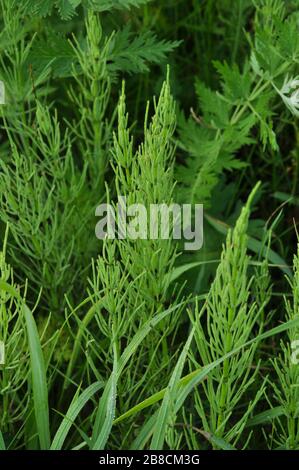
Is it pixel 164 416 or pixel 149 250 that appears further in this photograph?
pixel 149 250

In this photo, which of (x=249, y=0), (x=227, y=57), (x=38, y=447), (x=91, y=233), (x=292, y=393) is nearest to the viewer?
(x=292, y=393)

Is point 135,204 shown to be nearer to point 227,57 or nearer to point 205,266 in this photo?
point 205,266

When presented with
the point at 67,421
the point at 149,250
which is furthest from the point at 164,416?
the point at 149,250

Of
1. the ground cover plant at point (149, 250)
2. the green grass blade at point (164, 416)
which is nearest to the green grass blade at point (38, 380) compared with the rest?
the ground cover plant at point (149, 250)

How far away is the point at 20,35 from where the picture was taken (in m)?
1.91

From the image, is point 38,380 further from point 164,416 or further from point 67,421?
point 164,416

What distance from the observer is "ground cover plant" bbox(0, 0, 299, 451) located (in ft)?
5.06

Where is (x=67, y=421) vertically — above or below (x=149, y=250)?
below

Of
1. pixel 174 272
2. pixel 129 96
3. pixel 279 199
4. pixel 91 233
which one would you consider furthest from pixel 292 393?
pixel 129 96

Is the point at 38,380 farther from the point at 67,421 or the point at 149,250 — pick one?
the point at 149,250

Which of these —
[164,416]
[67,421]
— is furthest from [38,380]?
[164,416]

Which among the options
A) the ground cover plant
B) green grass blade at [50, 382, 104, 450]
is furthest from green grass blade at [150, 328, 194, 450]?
green grass blade at [50, 382, 104, 450]

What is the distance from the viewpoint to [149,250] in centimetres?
162

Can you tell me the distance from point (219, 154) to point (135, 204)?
1.68 ft
